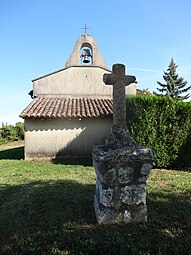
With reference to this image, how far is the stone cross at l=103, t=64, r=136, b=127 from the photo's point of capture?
13.5 ft

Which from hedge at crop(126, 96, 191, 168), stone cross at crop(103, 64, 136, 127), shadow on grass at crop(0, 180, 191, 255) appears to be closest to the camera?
shadow on grass at crop(0, 180, 191, 255)

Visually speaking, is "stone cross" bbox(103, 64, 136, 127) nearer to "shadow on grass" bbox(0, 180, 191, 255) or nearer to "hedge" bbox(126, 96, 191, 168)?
"shadow on grass" bbox(0, 180, 191, 255)

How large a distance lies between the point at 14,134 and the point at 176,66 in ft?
98.3

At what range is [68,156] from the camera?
491 inches

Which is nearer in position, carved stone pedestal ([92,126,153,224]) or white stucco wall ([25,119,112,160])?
carved stone pedestal ([92,126,153,224])

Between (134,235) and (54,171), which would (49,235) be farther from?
(54,171)

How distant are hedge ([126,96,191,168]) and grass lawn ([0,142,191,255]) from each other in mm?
3178

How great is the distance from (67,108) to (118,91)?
29.8 feet

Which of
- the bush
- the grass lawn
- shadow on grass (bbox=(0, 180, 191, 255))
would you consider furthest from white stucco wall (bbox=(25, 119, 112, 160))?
the bush

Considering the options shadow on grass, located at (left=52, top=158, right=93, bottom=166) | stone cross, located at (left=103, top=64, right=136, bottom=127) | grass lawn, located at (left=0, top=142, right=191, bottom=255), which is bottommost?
shadow on grass, located at (left=52, top=158, right=93, bottom=166)

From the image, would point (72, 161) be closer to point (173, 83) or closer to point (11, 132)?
point (11, 132)

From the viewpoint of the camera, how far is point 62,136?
12.4 metres

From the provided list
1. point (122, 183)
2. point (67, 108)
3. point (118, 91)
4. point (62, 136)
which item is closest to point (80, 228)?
point (122, 183)

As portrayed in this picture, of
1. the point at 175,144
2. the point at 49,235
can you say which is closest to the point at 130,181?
the point at 49,235
